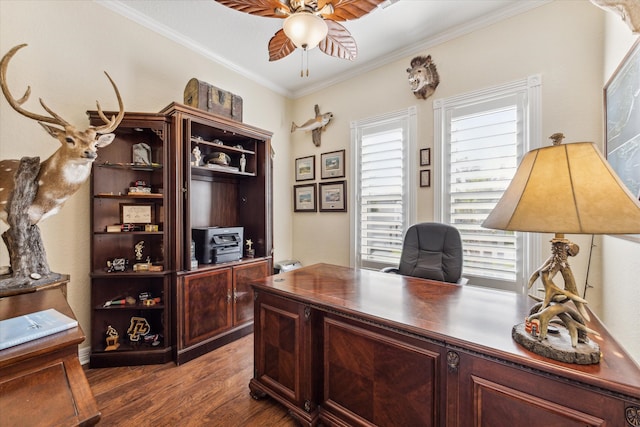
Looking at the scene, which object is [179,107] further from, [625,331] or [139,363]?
[625,331]

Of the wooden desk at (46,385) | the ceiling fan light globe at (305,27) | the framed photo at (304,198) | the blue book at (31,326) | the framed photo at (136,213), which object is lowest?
the wooden desk at (46,385)

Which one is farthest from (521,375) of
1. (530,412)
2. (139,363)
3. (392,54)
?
(392,54)

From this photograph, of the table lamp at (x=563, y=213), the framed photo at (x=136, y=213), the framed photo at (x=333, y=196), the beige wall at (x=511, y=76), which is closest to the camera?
the table lamp at (x=563, y=213)

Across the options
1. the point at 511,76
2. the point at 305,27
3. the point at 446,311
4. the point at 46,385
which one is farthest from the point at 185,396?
the point at 511,76

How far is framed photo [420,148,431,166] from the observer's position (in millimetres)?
2869

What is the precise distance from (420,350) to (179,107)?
2499 mm

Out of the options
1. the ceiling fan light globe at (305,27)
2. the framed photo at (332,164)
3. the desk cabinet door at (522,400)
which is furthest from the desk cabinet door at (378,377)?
the framed photo at (332,164)

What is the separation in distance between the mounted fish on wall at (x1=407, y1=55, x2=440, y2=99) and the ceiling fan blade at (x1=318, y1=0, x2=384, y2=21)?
147 centimetres

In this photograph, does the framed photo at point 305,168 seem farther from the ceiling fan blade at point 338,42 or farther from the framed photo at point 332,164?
the ceiling fan blade at point 338,42

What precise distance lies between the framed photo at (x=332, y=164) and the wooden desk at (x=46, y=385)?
3.01 metres

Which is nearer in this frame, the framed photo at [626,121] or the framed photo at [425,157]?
the framed photo at [626,121]

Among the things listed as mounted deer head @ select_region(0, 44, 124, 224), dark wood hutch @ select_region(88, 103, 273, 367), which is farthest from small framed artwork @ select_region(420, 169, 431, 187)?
mounted deer head @ select_region(0, 44, 124, 224)

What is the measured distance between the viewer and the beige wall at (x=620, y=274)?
1451mm

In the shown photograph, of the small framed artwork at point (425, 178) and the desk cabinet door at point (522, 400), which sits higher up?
the small framed artwork at point (425, 178)
